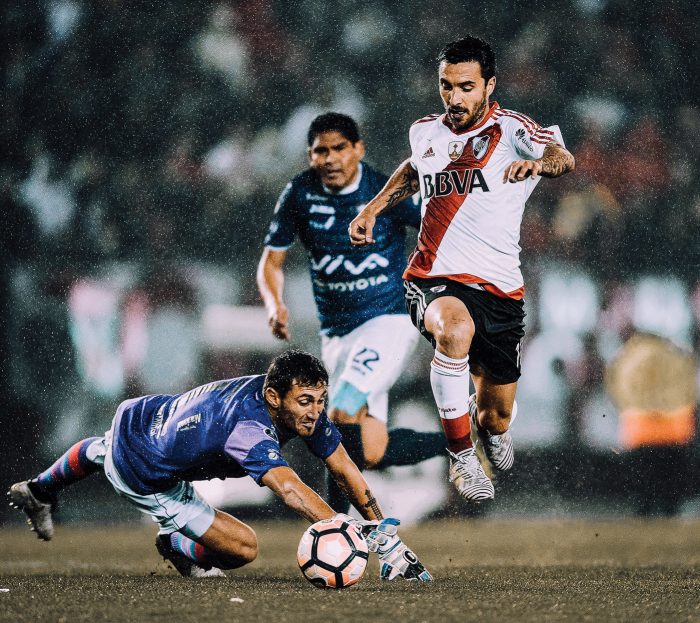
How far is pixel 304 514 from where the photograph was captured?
13.4ft

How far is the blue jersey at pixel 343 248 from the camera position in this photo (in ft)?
21.1

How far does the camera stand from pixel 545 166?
4.61m

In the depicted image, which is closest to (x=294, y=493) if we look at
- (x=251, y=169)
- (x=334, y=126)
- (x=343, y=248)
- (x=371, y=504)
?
(x=371, y=504)

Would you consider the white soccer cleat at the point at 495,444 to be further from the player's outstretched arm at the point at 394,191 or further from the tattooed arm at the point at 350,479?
the player's outstretched arm at the point at 394,191

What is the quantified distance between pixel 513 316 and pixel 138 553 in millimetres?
2968

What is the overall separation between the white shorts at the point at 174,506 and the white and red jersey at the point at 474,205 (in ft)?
5.03

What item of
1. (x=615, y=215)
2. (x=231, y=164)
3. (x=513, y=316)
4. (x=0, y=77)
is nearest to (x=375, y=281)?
(x=513, y=316)

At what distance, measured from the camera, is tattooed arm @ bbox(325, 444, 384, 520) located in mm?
4652

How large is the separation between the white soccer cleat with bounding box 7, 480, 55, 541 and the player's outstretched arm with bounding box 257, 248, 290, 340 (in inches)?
67.3

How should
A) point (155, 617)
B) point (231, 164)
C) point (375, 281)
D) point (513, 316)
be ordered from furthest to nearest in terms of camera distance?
point (231, 164)
point (375, 281)
point (513, 316)
point (155, 617)

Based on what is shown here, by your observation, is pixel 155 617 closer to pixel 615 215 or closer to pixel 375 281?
pixel 375 281

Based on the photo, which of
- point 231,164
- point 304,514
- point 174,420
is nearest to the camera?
point 304,514

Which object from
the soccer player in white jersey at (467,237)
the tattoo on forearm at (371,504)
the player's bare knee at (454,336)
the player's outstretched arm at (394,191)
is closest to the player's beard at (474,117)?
the soccer player in white jersey at (467,237)

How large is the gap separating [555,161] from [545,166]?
93 mm
